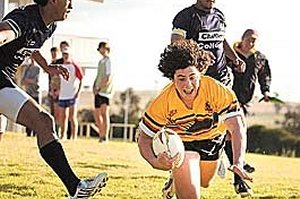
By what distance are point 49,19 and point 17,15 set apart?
29cm

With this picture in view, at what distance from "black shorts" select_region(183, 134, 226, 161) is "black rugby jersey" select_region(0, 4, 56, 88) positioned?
1.26 metres

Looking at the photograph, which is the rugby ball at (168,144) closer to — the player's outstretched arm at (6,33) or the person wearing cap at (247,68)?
the player's outstretched arm at (6,33)

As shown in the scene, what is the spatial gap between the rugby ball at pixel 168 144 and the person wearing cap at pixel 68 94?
9890 millimetres

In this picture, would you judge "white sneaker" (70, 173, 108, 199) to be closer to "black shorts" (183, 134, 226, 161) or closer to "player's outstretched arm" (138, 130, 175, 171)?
"player's outstretched arm" (138, 130, 175, 171)

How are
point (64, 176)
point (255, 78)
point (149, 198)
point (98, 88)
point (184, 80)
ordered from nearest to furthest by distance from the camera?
point (184, 80)
point (64, 176)
point (149, 198)
point (255, 78)
point (98, 88)

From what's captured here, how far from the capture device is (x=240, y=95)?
961cm

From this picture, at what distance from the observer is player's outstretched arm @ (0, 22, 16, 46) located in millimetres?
5074

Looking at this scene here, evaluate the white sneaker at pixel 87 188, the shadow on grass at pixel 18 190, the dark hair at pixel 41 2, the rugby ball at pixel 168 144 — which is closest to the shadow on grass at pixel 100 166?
the shadow on grass at pixel 18 190

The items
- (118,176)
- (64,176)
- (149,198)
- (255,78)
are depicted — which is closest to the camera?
(64,176)

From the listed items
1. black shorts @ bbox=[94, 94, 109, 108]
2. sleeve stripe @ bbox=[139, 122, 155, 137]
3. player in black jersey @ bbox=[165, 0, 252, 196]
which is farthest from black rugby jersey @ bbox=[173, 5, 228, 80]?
black shorts @ bbox=[94, 94, 109, 108]

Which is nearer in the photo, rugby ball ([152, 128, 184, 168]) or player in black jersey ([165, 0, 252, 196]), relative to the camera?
rugby ball ([152, 128, 184, 168])

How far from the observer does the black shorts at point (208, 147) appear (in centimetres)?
576

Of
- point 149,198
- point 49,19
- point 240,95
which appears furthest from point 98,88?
point 49,19

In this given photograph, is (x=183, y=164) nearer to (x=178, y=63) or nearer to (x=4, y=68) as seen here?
(x=178, y=63)
